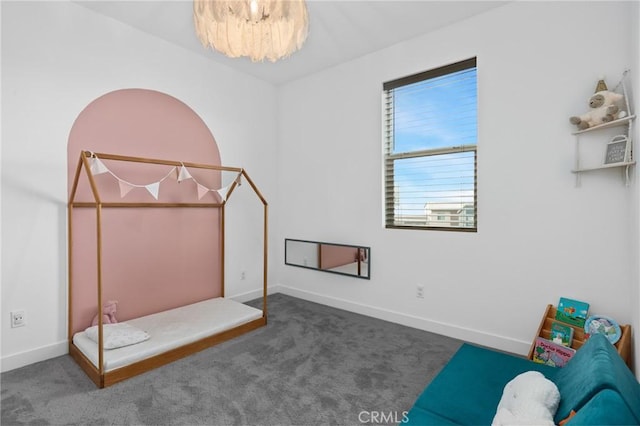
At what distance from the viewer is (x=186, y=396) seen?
1961 millimetres

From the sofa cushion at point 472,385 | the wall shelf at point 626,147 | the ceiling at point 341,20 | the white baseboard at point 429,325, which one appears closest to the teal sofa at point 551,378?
the sofa cushion at point 472,385

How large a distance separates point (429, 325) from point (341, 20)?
2.78m

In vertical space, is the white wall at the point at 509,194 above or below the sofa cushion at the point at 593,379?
above

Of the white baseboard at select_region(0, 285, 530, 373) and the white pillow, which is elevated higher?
the white pillow

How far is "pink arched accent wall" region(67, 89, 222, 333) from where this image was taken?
2.62 m

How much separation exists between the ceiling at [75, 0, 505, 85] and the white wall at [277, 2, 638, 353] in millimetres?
123

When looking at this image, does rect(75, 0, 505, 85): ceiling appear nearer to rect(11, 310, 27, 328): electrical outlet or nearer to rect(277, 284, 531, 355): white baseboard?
rect(11, 310, 27, 328): electrical outlet

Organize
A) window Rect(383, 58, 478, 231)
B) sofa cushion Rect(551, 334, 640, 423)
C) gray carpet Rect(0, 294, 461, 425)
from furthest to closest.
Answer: window Rect(383, 58, 478, 231) → gray carpet Rect(0, 294, 461, 425) → sofa cushion Rect(551, 334, 640, 423)

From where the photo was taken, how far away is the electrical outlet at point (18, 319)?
90.0 inches

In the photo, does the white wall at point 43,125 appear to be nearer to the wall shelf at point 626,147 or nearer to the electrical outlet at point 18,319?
the electrical outlet at point 18,319

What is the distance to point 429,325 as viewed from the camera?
296 cm

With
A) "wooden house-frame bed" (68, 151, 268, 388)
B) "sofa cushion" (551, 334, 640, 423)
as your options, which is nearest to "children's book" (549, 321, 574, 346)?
"sofa cushion" (551, 334, 640, 423)

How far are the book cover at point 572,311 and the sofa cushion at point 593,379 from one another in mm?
876

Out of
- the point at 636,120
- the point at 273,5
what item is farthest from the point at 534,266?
the point at 273,5
